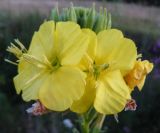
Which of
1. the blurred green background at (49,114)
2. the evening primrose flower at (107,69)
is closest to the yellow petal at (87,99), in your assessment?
the evening primrose flower at (107,69)

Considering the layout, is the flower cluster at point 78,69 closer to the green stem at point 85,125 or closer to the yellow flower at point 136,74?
the yellow flower at point 136,74

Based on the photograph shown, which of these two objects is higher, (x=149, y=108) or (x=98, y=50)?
(x=98, y=50)

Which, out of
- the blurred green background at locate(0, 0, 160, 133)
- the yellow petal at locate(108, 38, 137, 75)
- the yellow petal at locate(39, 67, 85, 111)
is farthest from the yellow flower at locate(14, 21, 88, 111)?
the blurred green background at locate(0, 0, 160, 133)

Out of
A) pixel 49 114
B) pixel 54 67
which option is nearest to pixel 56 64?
pixel 54 67

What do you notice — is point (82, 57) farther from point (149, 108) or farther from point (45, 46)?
point (149, 108)

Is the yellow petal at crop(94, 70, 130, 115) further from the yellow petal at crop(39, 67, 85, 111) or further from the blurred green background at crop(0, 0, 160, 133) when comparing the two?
the blurred green background at crop(0, 0, 160, 133)

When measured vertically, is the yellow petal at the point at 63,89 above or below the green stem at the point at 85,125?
above

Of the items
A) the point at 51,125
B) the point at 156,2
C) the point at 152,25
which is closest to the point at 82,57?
the point at 51,125

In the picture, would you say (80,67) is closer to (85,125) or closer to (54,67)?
(54,67)
